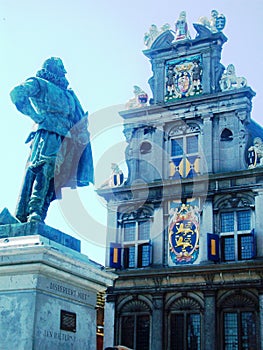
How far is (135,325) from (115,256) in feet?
8.63

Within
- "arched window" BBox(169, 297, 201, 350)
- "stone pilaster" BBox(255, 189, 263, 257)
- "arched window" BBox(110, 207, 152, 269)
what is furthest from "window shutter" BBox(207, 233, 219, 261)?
"arched window" BBox(110, 207, 152, 269)

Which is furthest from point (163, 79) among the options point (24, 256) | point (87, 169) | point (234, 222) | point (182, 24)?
point (24, 256)

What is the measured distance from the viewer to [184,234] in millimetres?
23219

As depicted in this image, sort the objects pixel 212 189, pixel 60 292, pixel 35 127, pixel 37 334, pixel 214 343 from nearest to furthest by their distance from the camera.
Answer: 1. pixel 37 334
2. pixel 60 292
3. pixel 35 127
4. pixel 214 343
5. pixel 212 189

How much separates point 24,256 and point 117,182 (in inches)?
774

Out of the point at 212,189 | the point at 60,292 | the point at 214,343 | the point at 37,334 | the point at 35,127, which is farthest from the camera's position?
the point at 212,189

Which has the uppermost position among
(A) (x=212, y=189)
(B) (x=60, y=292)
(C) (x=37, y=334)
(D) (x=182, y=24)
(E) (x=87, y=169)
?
(D) (x=182, y=24)

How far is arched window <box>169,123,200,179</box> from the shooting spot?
78.1 ft

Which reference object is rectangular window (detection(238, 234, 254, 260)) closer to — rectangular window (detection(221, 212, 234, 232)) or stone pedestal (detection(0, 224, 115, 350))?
rectangular window (detection(221, 212, 234, 232))

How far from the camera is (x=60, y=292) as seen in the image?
18.7ft

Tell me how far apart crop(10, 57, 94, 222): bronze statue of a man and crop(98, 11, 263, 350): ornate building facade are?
604 inches

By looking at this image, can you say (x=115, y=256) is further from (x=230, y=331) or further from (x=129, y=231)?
(x=230, y=331)

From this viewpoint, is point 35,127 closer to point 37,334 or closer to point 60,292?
point 60,292

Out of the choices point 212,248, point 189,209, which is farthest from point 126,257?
point 212,248
